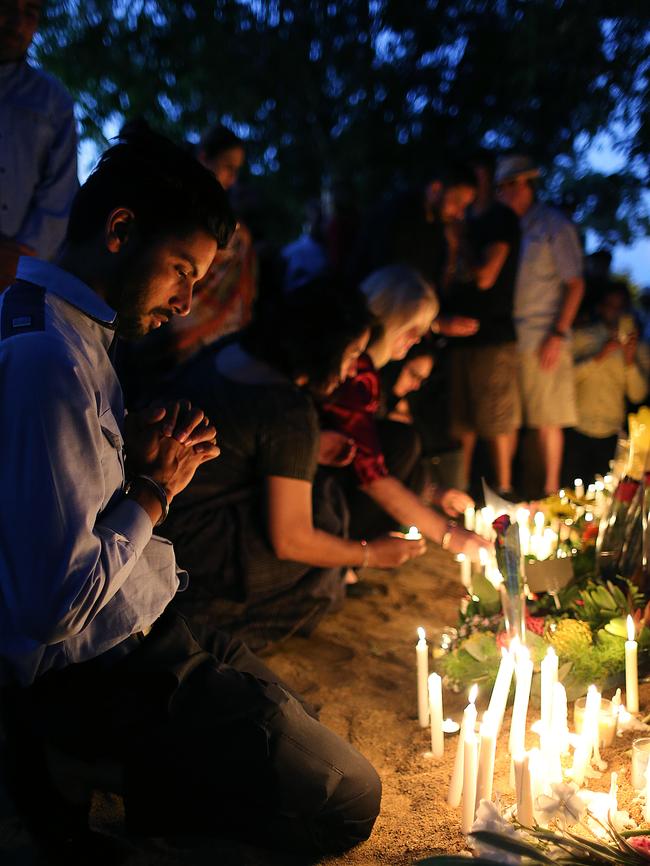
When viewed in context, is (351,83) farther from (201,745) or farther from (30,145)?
(201,745)

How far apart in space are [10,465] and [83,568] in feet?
0.82

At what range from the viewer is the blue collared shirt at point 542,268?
20.8 feet

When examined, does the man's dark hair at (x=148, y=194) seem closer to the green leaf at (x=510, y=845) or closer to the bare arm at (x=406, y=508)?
the green leaf at (x=510, y=845)

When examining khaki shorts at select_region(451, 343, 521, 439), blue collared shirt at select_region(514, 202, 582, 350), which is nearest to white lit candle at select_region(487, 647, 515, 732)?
khaki shorts at select_region(451, 343, 521, 439)

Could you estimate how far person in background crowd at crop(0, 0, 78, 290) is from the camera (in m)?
3.46

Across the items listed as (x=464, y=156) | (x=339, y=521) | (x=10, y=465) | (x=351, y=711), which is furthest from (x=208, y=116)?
(x=10, y=465)

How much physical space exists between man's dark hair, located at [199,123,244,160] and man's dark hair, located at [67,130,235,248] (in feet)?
10.4

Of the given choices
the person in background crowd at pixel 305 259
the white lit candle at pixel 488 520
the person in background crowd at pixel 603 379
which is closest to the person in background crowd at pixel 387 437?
the white lit candle at pixel 488 520

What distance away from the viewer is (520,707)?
99.2 inches

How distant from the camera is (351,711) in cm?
329

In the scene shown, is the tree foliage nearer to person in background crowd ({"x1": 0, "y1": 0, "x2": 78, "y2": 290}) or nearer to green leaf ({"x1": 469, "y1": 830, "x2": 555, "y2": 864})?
person in background crowd ({"x1": 0, "y1": 0, "x2": 78, "y2": 290})

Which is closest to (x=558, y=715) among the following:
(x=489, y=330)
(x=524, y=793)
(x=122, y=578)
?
(x=524, y=793)

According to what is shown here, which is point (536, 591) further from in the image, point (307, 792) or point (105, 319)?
point (105, 319)

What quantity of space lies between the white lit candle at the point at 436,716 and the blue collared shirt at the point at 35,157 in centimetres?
218
